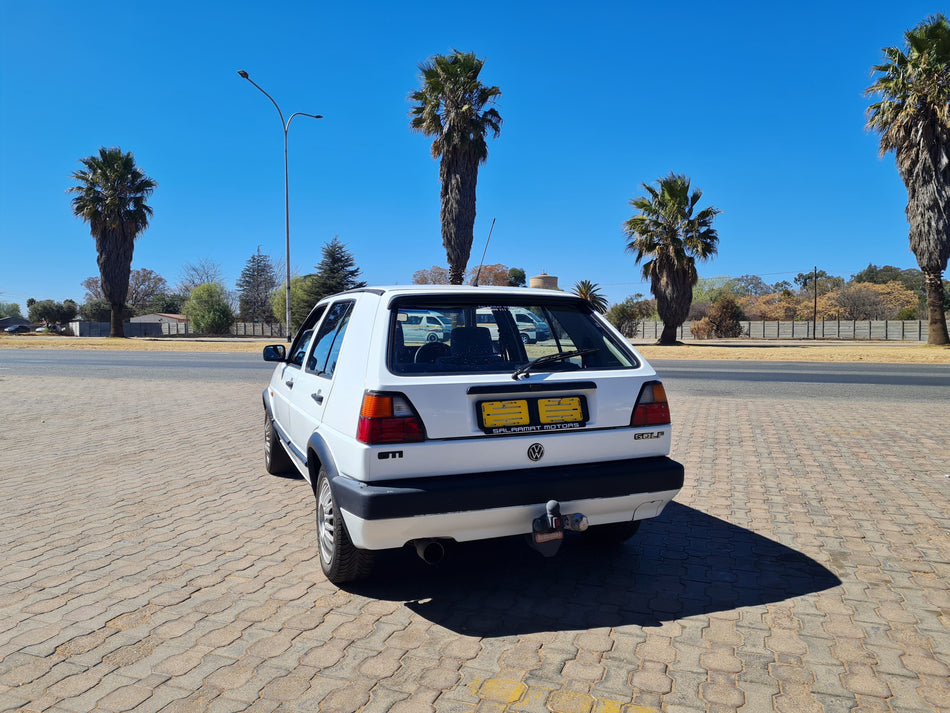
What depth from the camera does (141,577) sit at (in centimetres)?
365

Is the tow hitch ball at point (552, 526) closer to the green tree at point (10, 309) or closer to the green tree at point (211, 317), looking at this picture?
the green tree at point (211, 317)

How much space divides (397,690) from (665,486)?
1.67m

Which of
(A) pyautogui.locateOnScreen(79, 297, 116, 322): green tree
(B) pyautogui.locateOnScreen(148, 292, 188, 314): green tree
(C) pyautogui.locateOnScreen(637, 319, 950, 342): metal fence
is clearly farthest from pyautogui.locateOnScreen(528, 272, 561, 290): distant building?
(B) pyautogui.locateOnScreen(148, 292, 188, 314): green tree

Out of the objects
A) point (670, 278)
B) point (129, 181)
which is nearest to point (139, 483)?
point (670, 278)

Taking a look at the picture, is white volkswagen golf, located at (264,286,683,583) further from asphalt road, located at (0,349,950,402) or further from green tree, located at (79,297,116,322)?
green tree, located at (79,297,116,322)

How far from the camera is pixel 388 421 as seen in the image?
9.67ft

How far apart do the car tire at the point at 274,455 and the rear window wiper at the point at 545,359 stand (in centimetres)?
321

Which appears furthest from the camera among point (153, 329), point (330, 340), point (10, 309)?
point (10, 309)

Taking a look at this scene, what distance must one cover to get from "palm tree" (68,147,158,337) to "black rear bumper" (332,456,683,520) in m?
51.0

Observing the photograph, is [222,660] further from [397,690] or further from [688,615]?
[688,615]

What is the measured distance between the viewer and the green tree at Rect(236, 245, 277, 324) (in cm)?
8106

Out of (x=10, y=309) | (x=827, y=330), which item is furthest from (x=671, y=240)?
(x=10, y=309)

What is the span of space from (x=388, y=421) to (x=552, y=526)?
0.93 meters

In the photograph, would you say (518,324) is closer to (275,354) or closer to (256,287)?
(275,354)
